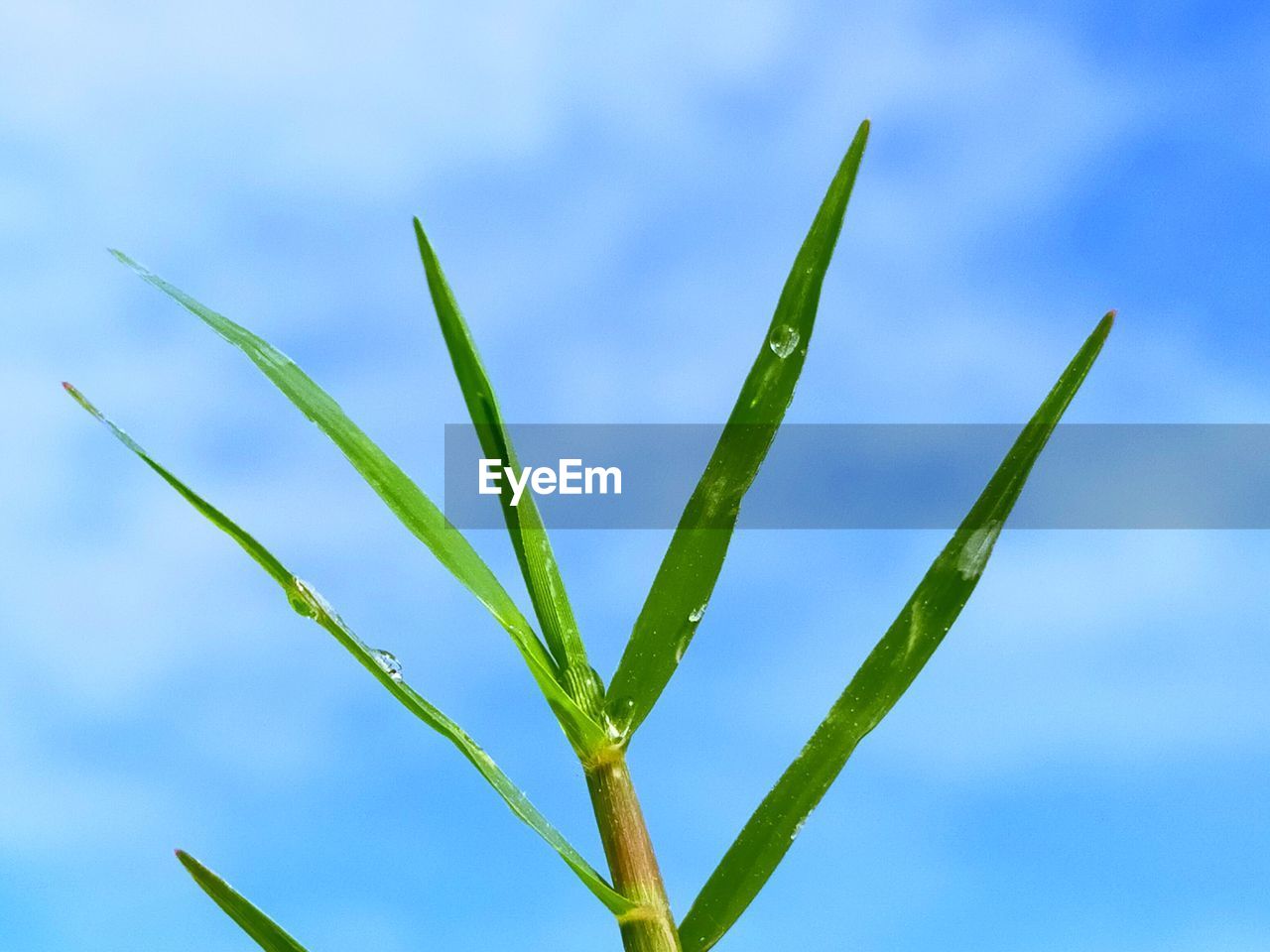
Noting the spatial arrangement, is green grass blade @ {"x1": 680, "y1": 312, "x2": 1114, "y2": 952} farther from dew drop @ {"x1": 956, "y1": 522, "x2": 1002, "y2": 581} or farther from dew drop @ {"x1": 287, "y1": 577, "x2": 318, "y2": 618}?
dew drop @ {"x1": 287, "y1": 577, "x2": 318, "y2": 618}

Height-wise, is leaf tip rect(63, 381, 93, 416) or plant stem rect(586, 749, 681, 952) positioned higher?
leaf tip rect(63, 381, 93, 416)

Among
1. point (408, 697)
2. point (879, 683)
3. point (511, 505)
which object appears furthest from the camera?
point (511, 505)

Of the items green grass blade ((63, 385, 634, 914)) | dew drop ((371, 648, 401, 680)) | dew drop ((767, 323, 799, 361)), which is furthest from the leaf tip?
dew drop ((767, 323, 799, 361))

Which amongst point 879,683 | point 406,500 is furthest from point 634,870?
point 406,500

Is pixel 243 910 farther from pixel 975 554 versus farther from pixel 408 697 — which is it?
pixel 975 554

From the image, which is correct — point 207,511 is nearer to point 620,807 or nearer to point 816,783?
point 620,807

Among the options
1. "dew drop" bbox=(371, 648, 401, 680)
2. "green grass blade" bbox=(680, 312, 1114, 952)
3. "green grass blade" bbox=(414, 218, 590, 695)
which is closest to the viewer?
"dew drop" bbox=(371, 648, 401, 680)

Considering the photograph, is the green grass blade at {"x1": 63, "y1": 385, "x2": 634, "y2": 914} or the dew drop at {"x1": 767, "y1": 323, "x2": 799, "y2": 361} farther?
the dew drop at {"x1": 767, "y1": 323, "x2": 799, "y2": 361}
